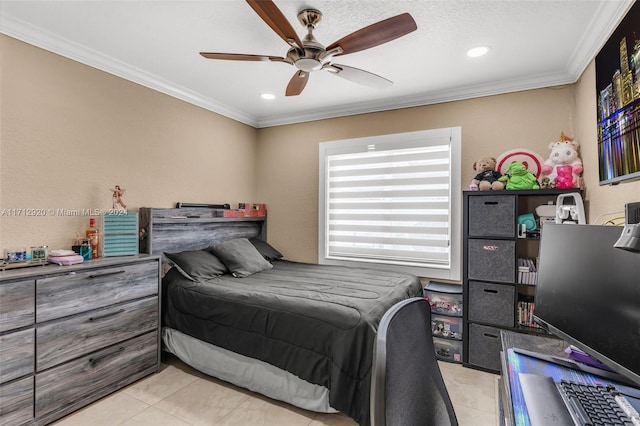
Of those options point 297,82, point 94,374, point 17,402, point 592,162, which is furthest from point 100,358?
point 592,162

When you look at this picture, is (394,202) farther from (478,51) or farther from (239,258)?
(239,258)

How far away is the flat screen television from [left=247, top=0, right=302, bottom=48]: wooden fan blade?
1637mm

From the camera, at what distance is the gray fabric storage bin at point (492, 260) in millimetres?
2686

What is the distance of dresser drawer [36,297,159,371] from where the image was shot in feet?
6.48

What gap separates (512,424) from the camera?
3.04 feet

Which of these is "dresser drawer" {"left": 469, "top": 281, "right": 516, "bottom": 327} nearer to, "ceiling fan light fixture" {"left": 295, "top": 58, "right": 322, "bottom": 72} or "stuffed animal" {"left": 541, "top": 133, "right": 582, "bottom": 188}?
"stuffed animal" {"left": 541, "top": 133, "right": 582, "bottom": 188}

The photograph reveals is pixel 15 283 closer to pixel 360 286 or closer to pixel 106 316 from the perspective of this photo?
pixel 106 316

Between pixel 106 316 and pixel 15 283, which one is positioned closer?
pixel 15 283

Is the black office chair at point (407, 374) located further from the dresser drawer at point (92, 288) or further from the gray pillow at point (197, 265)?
the gray pillow at point (197, 265)

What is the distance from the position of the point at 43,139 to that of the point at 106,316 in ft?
4.51

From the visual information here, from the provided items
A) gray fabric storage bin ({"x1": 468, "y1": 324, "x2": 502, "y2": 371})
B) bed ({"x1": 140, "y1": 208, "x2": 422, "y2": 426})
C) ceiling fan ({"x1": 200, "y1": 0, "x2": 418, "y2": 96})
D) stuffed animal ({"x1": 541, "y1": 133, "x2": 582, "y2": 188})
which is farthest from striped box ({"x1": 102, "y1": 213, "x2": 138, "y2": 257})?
stuffed animal ({"x1": 541, "y1": 133, "x2": 582, "y2": 188})

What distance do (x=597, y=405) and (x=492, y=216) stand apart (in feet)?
6.54

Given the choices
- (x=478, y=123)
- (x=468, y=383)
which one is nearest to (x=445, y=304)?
(x=468, y=383)

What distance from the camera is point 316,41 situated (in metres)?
1.93
